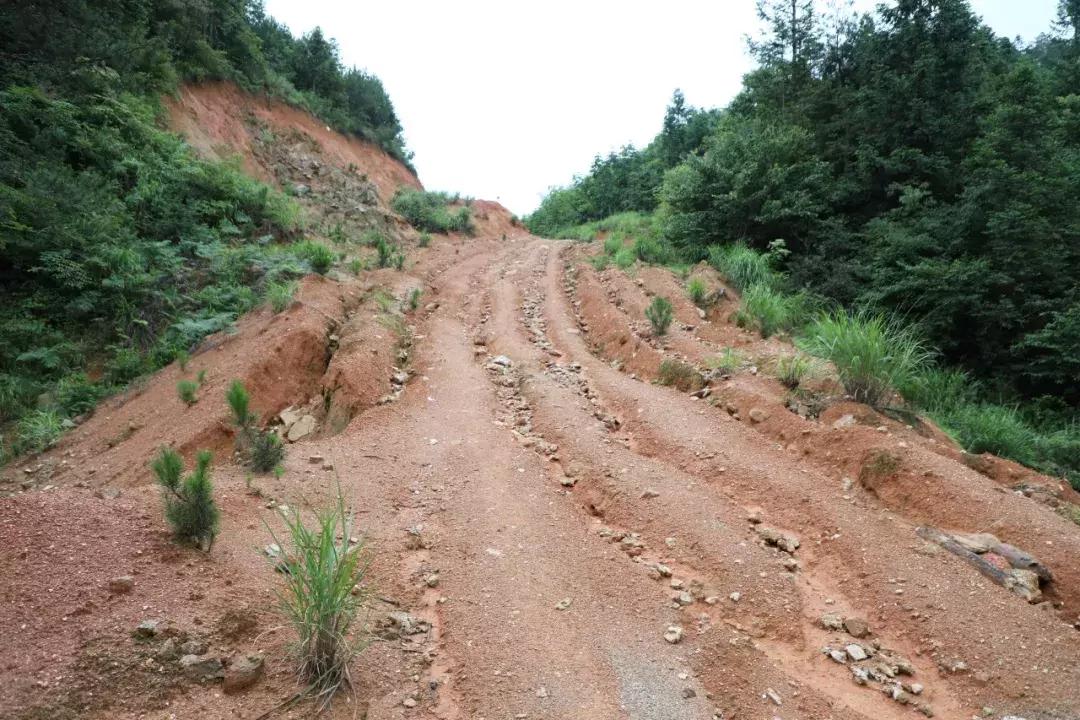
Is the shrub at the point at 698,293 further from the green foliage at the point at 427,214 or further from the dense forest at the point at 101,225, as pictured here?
the green foliage at the point at 427,214

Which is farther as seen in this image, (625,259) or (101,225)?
(625,259)

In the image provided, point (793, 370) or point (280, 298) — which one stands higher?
point (280, 298)

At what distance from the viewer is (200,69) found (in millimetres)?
16547

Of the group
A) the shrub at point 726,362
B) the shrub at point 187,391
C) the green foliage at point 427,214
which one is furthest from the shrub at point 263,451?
the green foliage at point 427,214

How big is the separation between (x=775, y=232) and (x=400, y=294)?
7968 millimetres

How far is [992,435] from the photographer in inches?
261

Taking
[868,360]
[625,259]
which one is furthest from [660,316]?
[625,259]

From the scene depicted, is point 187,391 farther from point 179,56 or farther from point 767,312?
point 179,56

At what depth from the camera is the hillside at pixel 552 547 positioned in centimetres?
274

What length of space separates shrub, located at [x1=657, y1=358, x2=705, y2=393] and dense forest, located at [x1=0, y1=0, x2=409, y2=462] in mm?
6372

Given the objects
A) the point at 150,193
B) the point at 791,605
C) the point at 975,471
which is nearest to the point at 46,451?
the point at 150,193

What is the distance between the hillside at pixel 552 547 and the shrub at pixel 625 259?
4.86m

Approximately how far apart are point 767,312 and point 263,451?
279 inches

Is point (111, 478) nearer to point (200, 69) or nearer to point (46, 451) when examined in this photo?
point (46, 451)
